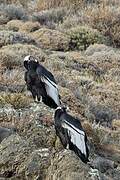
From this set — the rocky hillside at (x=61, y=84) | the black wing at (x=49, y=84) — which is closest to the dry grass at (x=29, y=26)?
the rocky hillside at (x=61, y=84)

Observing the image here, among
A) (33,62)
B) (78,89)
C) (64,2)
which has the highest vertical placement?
(33,62)

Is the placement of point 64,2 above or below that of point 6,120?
below

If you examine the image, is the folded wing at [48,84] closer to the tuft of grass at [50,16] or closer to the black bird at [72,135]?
the black bird at [72,135]

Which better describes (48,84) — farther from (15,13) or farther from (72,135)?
(15,13)

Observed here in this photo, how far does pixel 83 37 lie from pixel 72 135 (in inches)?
488

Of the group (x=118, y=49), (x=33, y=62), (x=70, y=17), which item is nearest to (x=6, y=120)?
(x=33, y=62)

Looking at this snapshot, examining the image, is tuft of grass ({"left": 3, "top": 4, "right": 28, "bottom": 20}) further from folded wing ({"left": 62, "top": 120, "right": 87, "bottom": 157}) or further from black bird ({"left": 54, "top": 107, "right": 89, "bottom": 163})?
folded wing ({"left": 62, "top": 120, "right": 87, "bottom": 157})

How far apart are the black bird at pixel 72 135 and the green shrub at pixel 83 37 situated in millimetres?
11618

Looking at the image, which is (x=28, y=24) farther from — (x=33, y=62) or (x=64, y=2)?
(x=33, y=62)

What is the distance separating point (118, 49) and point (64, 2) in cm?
570

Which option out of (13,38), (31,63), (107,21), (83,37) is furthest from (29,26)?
(31,63)

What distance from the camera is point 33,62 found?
849 centimetres

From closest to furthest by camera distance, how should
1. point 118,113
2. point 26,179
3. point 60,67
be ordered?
point 26,179, point 118,113, point 60,67

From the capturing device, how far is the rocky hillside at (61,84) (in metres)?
6.67
